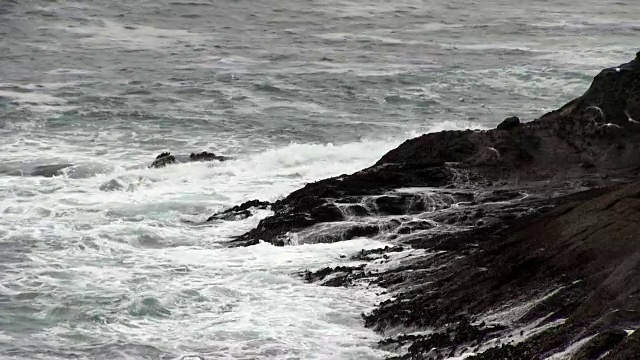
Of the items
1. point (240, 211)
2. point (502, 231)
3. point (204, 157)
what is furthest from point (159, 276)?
point (204, 157)

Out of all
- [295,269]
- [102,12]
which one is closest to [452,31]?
[102,12]

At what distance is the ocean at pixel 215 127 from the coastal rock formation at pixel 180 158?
25 cm

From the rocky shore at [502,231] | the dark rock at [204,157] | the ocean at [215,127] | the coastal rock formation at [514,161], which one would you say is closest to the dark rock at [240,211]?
the rocky shore at [502,231]

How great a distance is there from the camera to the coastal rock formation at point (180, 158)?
67.1ft

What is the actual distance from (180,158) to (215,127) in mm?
3320

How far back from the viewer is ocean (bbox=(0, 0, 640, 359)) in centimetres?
1239

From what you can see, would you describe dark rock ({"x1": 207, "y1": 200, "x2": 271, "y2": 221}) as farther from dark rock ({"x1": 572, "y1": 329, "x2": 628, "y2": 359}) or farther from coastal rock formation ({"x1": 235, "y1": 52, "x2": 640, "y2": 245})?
dark rock ({"x1": 572, "y1": 329, "x2": 628, "y2": 359})

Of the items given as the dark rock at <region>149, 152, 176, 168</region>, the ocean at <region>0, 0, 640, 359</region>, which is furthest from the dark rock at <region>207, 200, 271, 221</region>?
the dark rock at <region>149, 152, 176, 168</region>

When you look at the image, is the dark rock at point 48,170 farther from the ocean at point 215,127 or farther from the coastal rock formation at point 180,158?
the coastal rock formation at point 180,158

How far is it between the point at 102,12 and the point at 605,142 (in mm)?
26263

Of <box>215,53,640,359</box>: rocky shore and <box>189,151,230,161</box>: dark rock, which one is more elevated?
<box>215,53,640,359</box>: rocky shore

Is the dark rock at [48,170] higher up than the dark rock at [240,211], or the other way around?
the dark rock at [240,211]

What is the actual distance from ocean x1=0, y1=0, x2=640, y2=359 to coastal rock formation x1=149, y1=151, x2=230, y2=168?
248 millimetres

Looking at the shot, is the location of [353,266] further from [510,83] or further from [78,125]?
[510,83]
